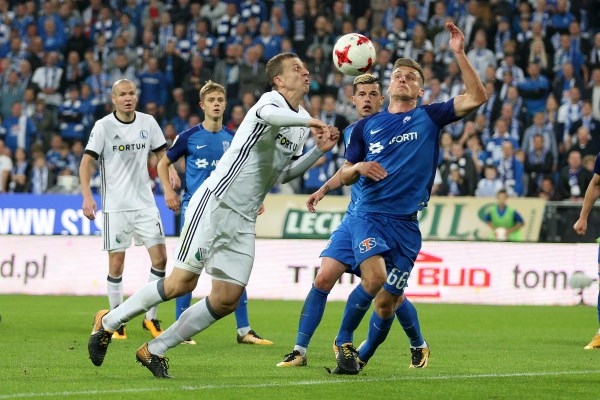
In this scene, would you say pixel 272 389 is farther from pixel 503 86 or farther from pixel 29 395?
pixel 503 86

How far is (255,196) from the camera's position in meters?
8.52

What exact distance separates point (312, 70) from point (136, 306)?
15.5 metres

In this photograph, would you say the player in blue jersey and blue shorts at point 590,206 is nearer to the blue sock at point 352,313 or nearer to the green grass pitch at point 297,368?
the green grass pitch at point 297,368

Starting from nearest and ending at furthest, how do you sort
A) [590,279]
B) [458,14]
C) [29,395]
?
[29,395] → [590,279] → [458,14]

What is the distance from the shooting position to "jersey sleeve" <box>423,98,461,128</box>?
8633 mm

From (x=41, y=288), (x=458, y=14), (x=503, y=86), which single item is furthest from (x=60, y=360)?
(x=458, y=14)

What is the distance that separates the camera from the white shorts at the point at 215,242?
27.3 ft

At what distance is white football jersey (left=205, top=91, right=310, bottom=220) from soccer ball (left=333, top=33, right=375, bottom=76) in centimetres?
147

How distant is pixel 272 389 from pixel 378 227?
1.56m

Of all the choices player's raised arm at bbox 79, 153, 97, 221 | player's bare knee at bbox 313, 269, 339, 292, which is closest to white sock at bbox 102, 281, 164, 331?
player's bare knee at bbox 313, 269, 339, 292

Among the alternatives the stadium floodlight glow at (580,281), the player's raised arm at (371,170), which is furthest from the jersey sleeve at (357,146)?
the stadium floodlight glow at (580,281)

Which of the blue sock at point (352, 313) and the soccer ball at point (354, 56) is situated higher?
the soccer ball at point (354, 56)

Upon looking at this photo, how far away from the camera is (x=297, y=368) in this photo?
30.5ft

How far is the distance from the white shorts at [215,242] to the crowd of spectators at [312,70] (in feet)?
41.2
